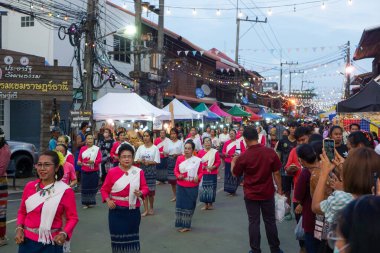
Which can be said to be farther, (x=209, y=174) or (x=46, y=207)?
(x=209, y=174)

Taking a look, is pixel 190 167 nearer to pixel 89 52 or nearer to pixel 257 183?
pixel 257 183

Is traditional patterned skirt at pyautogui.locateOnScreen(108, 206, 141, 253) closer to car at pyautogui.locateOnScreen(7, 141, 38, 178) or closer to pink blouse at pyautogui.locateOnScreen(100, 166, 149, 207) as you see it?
pink blouse at pyautogui.locateOnScreen(100, 166, 149, 207)

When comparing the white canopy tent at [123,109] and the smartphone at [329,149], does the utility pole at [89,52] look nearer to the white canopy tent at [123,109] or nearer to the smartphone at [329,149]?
the white canopy tent at [123,109]

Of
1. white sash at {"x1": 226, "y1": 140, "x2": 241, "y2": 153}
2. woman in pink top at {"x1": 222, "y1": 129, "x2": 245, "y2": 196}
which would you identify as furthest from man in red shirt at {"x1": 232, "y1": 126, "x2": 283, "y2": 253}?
white sash at {"x1": 226, "y1": 140, "x2": 241, "y2": 153}

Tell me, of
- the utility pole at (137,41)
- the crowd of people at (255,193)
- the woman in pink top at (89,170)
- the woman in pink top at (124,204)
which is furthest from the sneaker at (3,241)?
the utility pole at (137,41)

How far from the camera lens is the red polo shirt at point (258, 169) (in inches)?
246

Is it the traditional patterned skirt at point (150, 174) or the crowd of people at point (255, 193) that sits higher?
the crowd of people at point (255, 193)

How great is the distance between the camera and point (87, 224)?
8539mm

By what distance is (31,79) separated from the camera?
561 inches

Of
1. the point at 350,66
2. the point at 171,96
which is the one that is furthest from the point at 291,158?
the point at 350,66

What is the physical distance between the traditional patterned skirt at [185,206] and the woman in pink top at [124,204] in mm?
2483

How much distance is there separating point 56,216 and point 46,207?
0.13 metres

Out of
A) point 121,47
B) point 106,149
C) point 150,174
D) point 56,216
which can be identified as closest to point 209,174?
point 150,174

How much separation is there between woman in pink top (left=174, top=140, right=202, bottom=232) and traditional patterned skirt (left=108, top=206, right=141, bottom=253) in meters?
2.54
